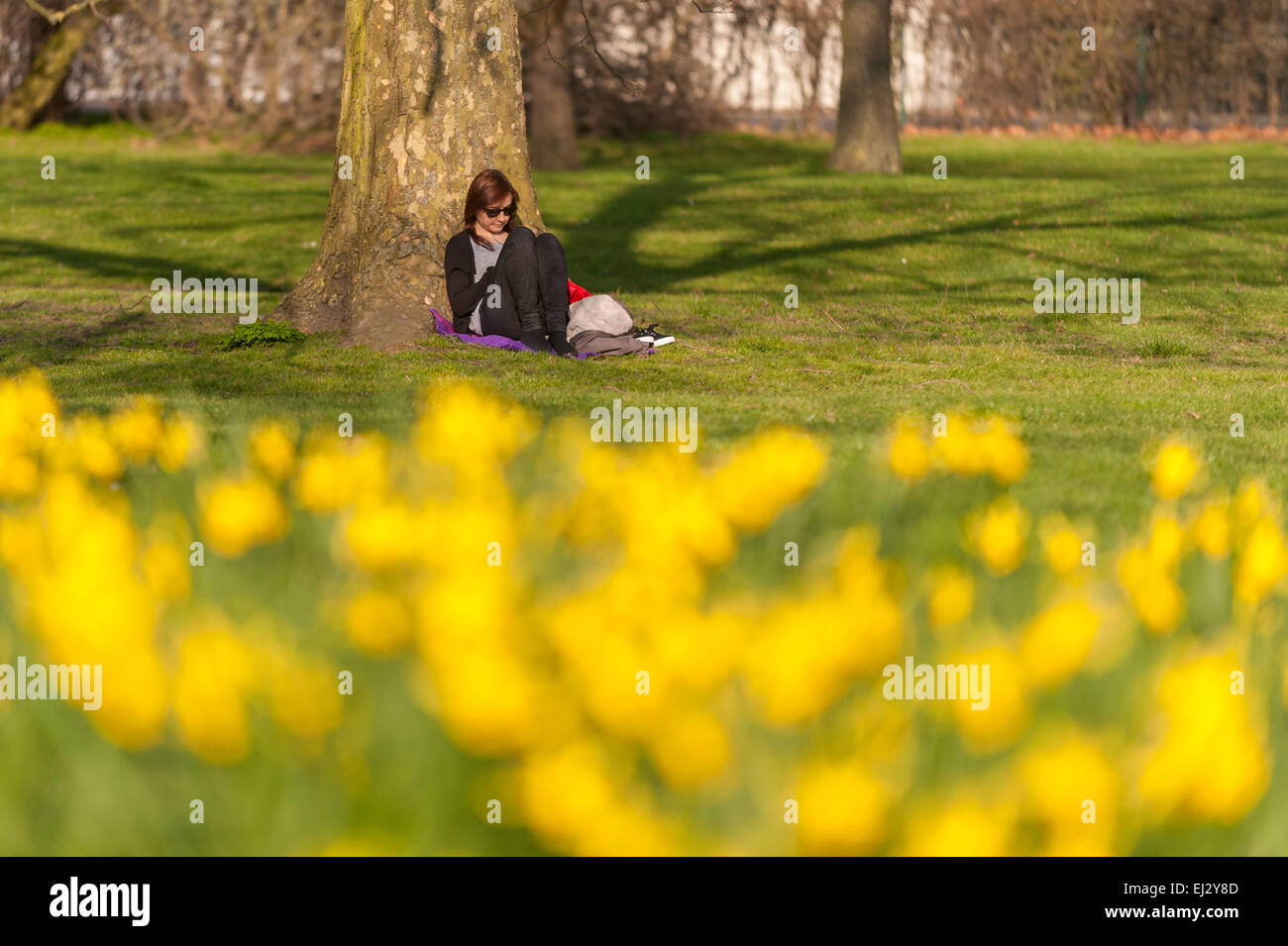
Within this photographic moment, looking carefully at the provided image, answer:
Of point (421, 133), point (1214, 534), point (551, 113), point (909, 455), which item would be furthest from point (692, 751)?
point (551, 113)

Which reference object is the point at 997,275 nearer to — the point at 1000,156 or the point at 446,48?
the point at 446,48

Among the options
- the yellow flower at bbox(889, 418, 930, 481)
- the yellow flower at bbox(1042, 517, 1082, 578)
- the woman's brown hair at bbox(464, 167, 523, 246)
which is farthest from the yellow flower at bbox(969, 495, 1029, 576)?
the woman's brown hair at bbox(464, 167, 523, 246)

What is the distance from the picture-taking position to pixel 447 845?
1901 mm

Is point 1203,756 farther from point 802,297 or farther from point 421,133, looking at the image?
point 802,297

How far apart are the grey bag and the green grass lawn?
28 centimetres

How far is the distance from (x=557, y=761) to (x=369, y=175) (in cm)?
821

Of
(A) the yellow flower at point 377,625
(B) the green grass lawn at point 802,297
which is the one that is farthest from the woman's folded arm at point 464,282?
(A) the yellow flower at point 377,625

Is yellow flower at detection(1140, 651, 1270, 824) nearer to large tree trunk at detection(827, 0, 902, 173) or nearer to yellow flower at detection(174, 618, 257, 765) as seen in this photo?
yellow flower at detection(174, 618, 257, 765)

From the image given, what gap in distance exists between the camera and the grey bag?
8.91m

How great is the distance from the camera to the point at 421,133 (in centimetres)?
923

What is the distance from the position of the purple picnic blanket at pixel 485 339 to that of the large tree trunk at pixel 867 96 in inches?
453

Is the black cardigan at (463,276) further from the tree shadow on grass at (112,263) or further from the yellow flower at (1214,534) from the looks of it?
the yellow flower at (1214,534)

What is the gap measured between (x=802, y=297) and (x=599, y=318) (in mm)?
3320
